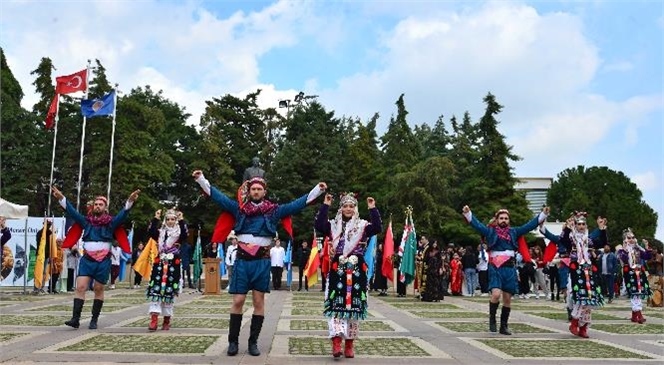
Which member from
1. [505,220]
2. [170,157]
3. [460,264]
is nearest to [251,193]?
[505,220]

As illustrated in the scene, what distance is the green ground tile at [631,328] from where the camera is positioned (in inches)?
482

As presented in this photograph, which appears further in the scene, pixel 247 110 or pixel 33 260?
pixel 247 110

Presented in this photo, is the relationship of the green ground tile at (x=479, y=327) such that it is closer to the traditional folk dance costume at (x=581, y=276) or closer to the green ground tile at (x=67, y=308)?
the traditional folk dance costume at (x=581, y=276)

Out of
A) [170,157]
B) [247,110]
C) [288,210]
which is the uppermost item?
[247,110]

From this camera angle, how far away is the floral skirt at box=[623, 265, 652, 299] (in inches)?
586

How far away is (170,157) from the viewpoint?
50781 mm

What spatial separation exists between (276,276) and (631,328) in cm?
1722

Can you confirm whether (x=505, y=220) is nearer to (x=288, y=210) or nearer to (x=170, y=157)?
(x=288, y=210)

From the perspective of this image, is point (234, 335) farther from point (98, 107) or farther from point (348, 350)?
point (98, 107)

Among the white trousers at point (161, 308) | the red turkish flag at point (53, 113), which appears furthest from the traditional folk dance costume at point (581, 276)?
the red turkish flag at point (53, 113)

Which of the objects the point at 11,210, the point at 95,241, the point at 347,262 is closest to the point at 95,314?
the point at 95,241

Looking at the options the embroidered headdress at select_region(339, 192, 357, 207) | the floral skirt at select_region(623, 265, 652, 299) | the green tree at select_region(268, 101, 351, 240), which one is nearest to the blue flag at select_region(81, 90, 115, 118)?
the green tree at select_region(268, 101, 351, 240)

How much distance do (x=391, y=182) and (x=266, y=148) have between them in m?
15.6

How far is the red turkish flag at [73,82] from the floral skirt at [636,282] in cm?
2649
